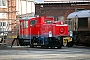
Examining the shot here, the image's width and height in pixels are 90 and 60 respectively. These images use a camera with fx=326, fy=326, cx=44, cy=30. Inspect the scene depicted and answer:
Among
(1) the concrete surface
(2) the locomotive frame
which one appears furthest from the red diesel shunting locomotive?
(1) the concrete surface

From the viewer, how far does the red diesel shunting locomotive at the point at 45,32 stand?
29.9m

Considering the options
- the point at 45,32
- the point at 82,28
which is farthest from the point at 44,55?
the point at 82,28

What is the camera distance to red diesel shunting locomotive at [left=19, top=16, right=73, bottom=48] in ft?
98.0

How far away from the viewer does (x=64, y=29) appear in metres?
30.4

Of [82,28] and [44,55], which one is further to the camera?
[82,28]

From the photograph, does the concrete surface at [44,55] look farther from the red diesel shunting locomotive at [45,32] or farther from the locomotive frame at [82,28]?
the locomotive frame at [82,28]

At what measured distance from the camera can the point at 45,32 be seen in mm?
30281

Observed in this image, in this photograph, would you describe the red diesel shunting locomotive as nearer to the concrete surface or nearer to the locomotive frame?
the locomotive frame

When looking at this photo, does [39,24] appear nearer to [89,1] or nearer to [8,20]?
[8,20]

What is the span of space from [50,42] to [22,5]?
1700 cm

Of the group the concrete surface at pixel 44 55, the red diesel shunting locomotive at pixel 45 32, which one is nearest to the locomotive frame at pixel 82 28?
the red diesel shunting locomotive at pixel 45 32

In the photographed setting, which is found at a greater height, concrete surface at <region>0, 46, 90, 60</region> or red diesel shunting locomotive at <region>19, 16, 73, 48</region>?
red diesel shunting locomotive at <region>19, 16, 73, 48</region>

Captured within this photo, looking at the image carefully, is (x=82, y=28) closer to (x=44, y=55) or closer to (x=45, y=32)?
(x=45, y=32)

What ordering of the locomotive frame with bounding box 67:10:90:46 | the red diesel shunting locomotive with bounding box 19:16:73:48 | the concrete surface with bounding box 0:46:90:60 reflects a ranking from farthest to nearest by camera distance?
the locomotive frame with bounding box 67:10:90:46
the red diesel shunting locomotive with bounding box 19:16:73:48
the concrete surface with bounding box 0:46:90:60
